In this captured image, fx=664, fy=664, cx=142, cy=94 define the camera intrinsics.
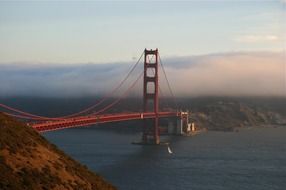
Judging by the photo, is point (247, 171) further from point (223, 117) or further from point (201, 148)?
point (223, 117)

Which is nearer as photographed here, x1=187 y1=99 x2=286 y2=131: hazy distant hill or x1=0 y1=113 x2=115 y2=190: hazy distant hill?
x1=0 y1=113 x2=115 y2=190: hazy distant hill

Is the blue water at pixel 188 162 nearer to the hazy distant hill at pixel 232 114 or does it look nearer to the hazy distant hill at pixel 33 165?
the hazy distant hill at pixel 33 165

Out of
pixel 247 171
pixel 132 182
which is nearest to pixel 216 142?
pixel 247 171

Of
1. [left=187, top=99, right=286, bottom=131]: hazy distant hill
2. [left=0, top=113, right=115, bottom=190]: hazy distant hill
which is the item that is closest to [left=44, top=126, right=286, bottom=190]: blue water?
[left=0, top=113, right=115, bottom=190]: hazy distant hill

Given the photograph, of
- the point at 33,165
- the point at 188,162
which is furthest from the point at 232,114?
the point at 33,165

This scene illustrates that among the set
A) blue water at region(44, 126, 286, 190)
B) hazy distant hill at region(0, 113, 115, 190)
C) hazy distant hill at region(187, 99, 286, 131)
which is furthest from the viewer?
Result: hazy distant hill at region(187, 99, 286, 131)

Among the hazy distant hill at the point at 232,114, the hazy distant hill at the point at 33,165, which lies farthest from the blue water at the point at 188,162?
the hazy distant hill at the point at 232,114

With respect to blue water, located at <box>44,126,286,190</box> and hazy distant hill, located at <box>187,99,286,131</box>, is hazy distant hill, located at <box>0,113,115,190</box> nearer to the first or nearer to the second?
blue water, located at <box>44,126,286,190</box>
